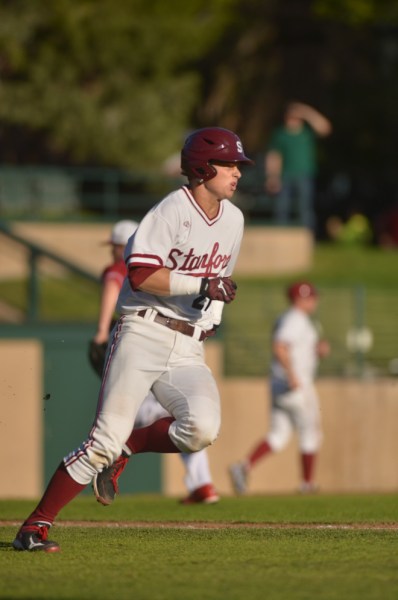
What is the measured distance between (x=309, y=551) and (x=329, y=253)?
16600 millimetres

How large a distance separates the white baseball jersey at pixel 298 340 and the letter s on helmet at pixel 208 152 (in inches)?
270

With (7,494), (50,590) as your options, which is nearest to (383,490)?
(7,494)

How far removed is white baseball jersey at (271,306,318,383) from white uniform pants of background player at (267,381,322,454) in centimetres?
13

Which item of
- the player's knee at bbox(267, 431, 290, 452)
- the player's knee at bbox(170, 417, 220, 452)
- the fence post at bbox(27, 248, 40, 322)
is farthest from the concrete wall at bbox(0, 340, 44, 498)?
the player's knee at bbox(170, 417, 220, 452)

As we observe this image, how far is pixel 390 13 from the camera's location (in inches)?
1082

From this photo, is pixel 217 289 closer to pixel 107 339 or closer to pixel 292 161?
pixel 107 339

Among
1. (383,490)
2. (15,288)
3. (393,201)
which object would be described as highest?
(393,201)

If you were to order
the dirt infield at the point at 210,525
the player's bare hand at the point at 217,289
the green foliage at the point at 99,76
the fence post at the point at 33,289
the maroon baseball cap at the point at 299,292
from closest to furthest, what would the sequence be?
1. the player's bare hand at the point at 217,289
2. the dirt infield at the point at 210,525
3. the maroon baseball cap at the point at 299,292
4. the fence post at the point at 33,289
5. the green foliage at the point at 99,76

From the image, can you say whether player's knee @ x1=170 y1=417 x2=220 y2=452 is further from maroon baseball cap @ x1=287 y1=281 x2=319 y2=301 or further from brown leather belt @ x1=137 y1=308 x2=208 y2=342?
maroon baseball cap @ x1=287 y1=281 x2=319 y2=301

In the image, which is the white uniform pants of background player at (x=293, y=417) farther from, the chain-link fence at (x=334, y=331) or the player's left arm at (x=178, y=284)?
the player's left arm at (x=178, y=284)

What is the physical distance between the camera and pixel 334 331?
16969mm

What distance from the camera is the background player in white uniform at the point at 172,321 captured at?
6.89m

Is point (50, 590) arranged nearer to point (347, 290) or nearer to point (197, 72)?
point (347, 290)

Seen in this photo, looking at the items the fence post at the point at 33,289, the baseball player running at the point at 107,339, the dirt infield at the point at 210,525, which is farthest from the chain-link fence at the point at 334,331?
the dirt infield at the point at 210,525
